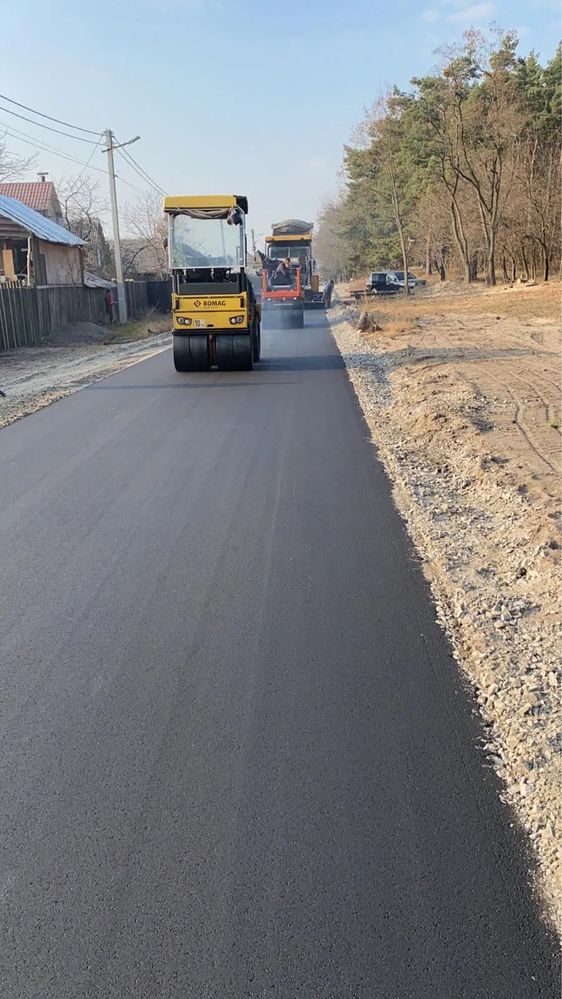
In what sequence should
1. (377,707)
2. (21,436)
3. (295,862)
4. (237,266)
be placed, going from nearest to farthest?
1. (295,862)
2. (377,707)
3. (21,436)
4. (237,266)

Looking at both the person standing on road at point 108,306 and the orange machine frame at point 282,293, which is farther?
the person standing on road at point 108,306

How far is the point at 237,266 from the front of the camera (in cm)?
1741

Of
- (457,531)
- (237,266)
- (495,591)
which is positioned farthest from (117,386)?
(495,591)

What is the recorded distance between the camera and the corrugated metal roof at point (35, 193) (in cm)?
5434

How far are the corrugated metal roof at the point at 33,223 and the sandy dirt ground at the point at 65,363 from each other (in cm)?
399

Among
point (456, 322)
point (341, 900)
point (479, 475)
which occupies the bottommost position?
point (341, 900)

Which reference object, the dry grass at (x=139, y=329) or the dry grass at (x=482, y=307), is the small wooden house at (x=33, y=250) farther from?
the dry grass at (x=482, y=307)

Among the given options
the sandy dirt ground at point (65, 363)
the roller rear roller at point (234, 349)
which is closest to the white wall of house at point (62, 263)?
the sandy dirt ground at point (65, 363)

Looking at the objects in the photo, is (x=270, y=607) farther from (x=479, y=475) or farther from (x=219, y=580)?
(x=479, y=475)

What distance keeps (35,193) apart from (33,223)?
2522 cm

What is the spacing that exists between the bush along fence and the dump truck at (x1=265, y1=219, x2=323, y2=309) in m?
7.49

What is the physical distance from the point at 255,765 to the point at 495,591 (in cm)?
245

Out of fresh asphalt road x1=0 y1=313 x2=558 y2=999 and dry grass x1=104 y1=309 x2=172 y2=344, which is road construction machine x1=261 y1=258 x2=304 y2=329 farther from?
fresh asphalt road x1=0 y1=313 x2=558 y2=999

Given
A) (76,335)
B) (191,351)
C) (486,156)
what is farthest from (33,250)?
(486,156)
